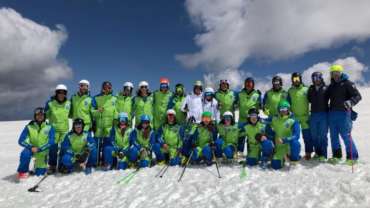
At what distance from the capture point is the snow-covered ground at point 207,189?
676 centimetres

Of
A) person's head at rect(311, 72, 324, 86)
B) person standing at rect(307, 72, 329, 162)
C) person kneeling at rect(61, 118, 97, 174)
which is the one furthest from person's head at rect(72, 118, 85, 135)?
person's head at rect(311, 72, 324, 86)

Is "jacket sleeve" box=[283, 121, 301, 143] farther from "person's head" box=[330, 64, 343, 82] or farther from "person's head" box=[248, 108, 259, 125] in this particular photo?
"person's head" box=[330, 64, 343, 82]

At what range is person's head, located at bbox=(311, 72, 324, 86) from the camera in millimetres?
9844

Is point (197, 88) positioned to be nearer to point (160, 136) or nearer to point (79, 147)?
point (160, 136)

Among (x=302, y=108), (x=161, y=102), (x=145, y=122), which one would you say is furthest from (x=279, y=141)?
(x=161, y=102)

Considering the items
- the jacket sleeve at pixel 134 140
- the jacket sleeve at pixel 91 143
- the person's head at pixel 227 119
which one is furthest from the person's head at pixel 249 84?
the jacket sleeve at pixel 91 143

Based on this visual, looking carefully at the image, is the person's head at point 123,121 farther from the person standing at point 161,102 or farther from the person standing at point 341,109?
the person standing at point 341,109

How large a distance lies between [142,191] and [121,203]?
847 mm

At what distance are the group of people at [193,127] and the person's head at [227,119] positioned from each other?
1.4 inches

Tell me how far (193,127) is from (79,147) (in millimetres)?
3931

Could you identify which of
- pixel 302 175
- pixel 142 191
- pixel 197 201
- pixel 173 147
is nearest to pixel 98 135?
pixel 173 147

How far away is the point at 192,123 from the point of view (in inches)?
445

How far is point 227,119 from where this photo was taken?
1063cm

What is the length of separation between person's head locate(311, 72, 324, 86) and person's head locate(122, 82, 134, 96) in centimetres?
660
